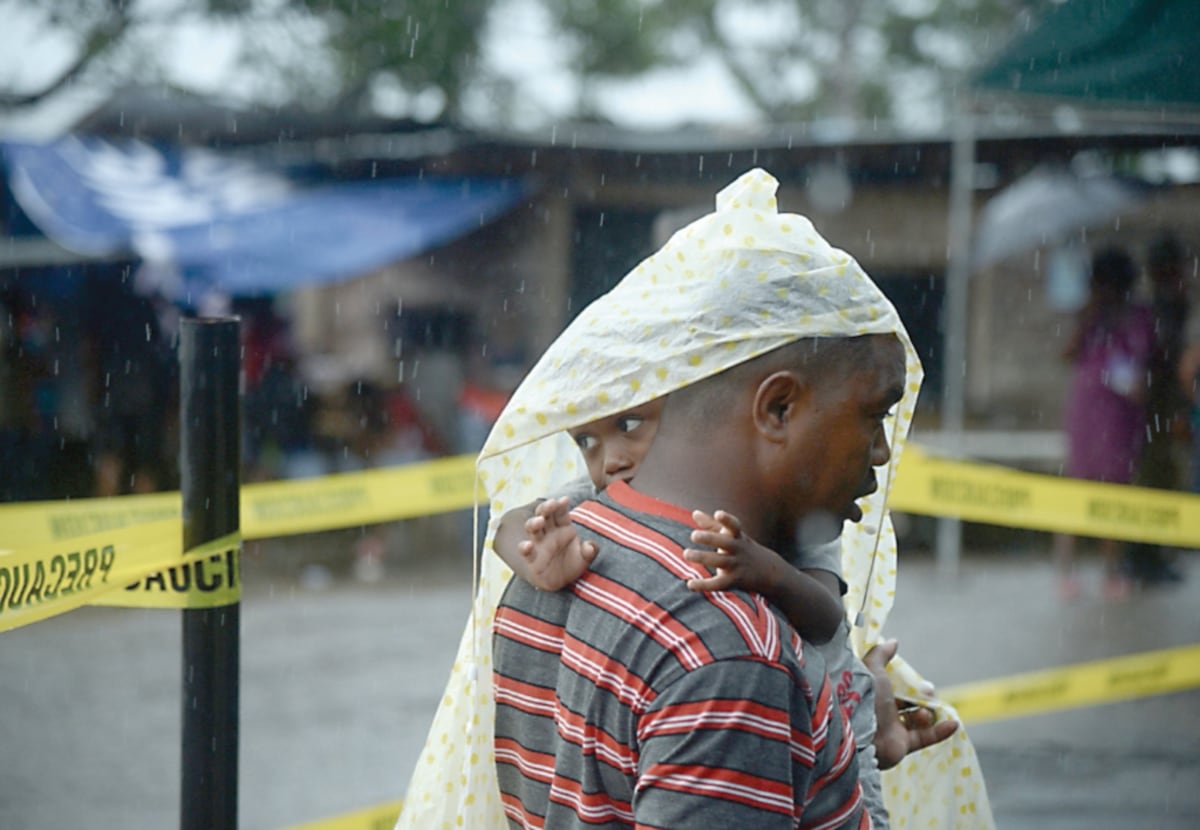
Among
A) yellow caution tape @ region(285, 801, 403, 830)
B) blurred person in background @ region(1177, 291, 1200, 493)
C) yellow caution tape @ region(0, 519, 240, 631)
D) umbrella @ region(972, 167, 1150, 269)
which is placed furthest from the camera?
umbrella @ region(972, 167, 1150, 269)

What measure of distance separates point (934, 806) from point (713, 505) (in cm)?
111

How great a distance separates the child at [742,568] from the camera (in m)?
1.47

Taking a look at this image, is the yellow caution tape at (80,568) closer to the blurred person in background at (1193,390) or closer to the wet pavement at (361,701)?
the wet pavement at (361,701)

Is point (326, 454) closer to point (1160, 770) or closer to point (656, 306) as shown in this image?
point (1160, 770)

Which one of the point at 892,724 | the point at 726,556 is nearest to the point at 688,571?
the point at 726,556

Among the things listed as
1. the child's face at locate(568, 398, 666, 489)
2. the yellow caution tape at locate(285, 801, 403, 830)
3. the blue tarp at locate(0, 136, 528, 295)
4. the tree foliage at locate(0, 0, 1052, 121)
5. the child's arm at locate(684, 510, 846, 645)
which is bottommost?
the yellow caution tape at locate(285, 801, 403, 830)

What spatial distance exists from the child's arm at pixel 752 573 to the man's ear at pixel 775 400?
0.12 meters

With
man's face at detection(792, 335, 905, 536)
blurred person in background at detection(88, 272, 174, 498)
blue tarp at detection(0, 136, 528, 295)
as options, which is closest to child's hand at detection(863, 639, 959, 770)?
man's face at detection(792, 335, 905, 536)

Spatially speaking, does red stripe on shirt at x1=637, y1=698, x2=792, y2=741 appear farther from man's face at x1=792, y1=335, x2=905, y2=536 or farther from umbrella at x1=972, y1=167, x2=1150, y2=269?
umbrella at x1=972, y1=167, x2=1150, y2=269

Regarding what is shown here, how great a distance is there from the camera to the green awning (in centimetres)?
570

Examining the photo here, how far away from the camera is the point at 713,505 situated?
1.55m

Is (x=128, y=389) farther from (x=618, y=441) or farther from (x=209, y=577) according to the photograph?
(x=618, y=441)

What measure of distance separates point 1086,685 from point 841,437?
373cm

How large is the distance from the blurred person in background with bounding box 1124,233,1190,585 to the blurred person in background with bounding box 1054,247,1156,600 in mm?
98
